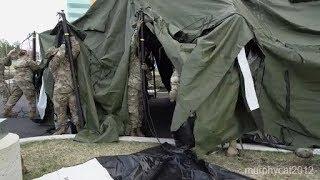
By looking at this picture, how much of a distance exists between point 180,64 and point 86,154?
1974mm

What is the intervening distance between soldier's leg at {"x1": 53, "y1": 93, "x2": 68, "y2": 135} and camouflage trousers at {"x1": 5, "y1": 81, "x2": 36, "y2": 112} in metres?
1.99

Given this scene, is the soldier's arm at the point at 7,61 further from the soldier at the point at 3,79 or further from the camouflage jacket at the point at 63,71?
the camouflage jacket at the point at 63,71

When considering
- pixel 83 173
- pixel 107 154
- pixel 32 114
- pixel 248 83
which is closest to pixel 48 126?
pixel 32 114

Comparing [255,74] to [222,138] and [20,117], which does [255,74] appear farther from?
[20,117]

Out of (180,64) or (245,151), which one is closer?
(180,64)

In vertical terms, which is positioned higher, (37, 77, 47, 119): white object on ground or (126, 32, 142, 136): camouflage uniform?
(126, 32, 142, 136): camouflage uniform

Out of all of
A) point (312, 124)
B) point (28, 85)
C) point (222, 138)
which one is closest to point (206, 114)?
point (222, 138)

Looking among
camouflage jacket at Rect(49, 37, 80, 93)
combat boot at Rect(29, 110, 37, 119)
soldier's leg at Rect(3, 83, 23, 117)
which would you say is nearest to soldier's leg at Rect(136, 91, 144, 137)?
camouflage jacket at Rect(49, 37, 80, 93)

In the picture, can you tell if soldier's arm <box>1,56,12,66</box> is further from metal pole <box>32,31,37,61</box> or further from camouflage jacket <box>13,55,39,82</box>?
camouflage jacket <box>13,55,39,82</box>

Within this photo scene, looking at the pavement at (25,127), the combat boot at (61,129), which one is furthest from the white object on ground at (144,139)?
the pavement at (25,127)

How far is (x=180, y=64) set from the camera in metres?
5.92

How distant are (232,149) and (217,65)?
1327mm

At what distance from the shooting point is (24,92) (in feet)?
30.2

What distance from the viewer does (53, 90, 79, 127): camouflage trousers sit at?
736 centimetres
